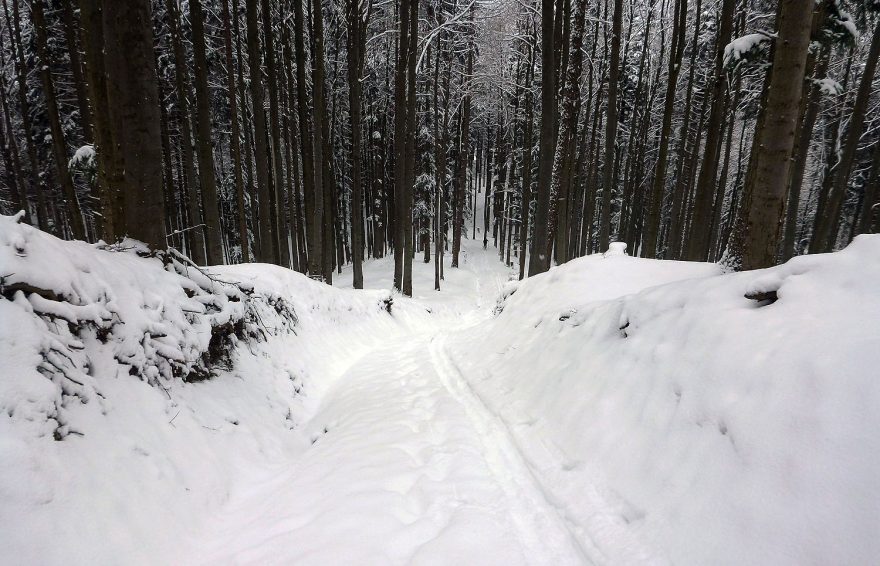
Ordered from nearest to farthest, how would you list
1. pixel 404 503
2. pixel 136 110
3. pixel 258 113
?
pixel 404 503 → pixel 136 110 → pixel 258 113

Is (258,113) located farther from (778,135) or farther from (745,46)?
(778,135)

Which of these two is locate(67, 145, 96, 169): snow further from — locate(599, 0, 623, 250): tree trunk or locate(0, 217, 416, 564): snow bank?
locate(599, 0, 623, 250): tree trunk

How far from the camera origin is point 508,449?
3.69 meters

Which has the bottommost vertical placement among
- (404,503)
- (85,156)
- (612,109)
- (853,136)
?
(404,503)

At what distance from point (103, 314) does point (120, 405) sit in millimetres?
766

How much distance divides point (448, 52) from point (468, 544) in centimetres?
2240

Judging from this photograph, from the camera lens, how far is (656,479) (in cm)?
262

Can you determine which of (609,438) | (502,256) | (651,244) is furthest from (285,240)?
(502,256)

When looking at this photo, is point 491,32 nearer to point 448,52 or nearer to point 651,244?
point 448,52

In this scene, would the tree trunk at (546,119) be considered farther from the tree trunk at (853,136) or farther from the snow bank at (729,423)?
the tree trunk at (853,136)

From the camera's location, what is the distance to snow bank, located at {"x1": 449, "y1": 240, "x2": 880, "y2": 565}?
185 centimetres

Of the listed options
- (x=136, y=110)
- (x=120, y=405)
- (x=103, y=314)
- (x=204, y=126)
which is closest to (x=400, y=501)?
(x=120, y=405)

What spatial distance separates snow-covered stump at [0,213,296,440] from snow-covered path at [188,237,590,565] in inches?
55.0

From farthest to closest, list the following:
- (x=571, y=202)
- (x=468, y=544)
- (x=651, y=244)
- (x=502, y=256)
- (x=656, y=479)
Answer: (x=502, y=256), (x=571, y=202), (x=651, y=244), (x=656, y=479), (x=468, y=544)
